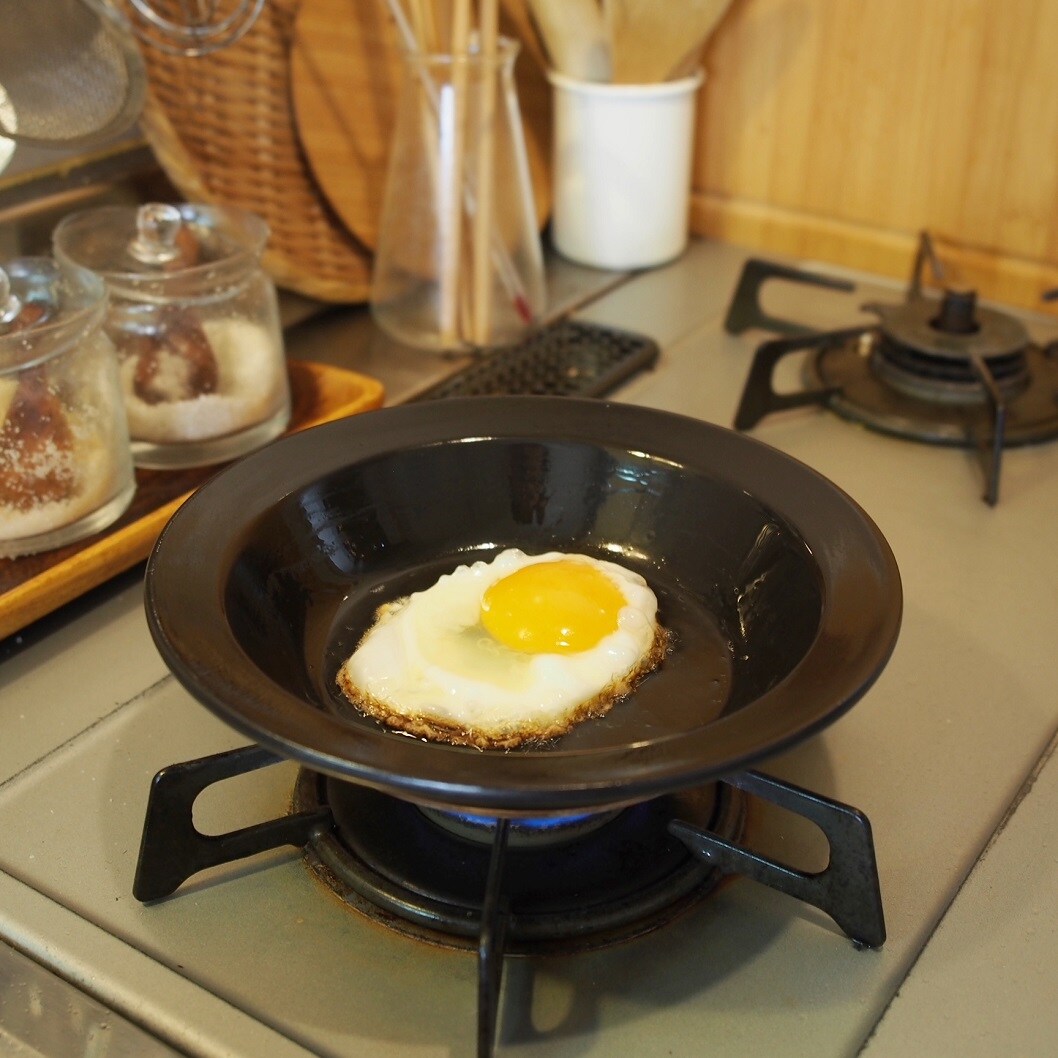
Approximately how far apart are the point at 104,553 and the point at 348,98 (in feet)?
1.96

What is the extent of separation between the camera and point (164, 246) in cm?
96

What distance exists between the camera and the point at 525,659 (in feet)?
2.31

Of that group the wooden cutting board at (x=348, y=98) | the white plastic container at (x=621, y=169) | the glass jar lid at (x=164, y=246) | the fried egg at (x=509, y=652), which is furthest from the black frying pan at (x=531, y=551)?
the white plastic container at (x=621, y=169)

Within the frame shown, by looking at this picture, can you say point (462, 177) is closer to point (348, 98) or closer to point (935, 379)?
point (348, 98)

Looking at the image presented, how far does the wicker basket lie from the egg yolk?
0.58 meters

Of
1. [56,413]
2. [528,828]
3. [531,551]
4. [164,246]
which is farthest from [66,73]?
[528,828]

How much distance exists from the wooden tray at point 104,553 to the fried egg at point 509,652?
→ 22 centimetres

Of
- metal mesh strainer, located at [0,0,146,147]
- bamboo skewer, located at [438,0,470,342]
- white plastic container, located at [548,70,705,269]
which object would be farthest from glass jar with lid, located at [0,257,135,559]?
white plastic container, located at [548,70,705,269]

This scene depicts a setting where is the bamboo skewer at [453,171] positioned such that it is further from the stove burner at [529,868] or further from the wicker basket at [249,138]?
the stove burner at [529,868]

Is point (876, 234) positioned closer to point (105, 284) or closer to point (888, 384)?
point (888, 384)

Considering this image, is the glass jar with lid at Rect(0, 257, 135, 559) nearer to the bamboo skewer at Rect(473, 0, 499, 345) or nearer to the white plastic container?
the bamboo skewer at Rect(473, 0, 499, 345)

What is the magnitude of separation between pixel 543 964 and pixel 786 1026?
121 millimetres

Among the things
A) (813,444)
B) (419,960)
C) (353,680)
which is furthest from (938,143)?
(419,960)

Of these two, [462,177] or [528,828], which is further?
[462,177]
